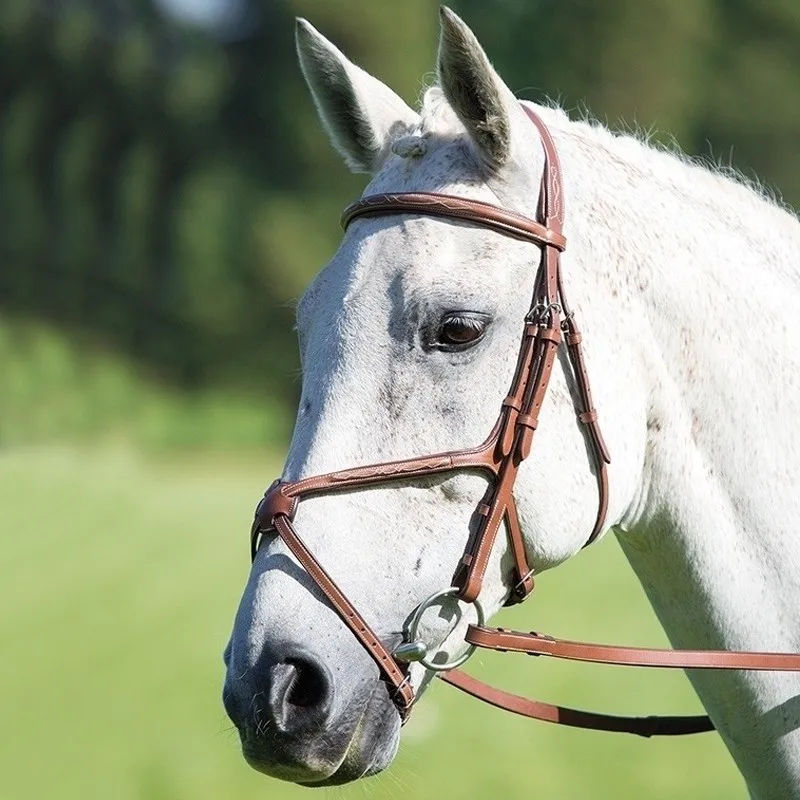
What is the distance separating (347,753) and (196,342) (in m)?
27.4

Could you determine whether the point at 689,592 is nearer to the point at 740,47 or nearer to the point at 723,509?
the point at 723,509

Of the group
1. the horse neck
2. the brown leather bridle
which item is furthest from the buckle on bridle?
the horse neck

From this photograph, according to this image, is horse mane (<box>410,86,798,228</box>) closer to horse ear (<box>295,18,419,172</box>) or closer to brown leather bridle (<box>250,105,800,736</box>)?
horse ear (<box>295,18,419,172</box>)

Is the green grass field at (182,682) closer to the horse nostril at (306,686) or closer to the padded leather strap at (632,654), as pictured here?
the padded leather strap at (632,654)

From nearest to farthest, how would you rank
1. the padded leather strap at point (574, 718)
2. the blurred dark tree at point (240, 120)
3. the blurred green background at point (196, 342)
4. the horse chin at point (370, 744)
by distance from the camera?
the horse chin at point (370, 744) < the padded leather strap at point (574, 718) < the blurred green background at point (196, 342) < the blurred dark tree at point (240, 120)

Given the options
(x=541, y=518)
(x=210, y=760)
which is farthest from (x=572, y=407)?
(x=210, y=760)

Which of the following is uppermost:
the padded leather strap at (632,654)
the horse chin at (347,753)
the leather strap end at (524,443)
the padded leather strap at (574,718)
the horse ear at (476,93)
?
the horse ear at (476,93)

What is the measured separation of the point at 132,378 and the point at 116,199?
4744 mm

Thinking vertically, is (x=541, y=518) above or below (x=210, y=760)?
above

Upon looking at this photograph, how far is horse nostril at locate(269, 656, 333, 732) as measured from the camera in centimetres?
233

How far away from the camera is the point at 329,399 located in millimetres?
2508

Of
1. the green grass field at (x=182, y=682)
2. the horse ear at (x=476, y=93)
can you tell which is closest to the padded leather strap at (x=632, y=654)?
the horse ear at (x=476, y=93)

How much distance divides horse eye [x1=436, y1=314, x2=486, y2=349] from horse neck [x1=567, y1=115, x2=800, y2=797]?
31cm

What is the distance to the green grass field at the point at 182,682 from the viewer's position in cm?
802
